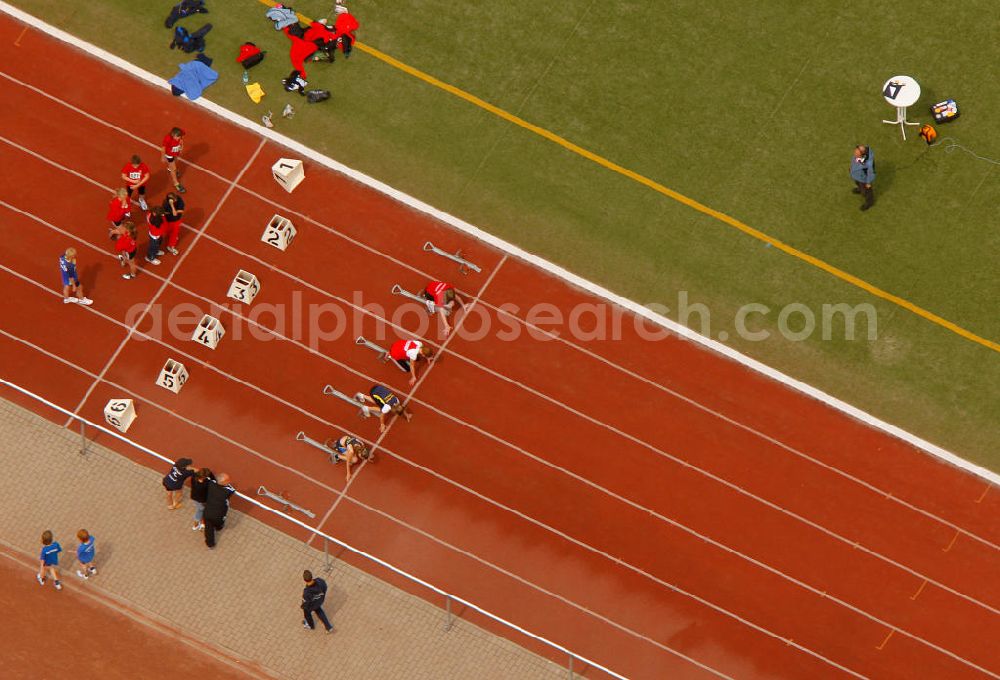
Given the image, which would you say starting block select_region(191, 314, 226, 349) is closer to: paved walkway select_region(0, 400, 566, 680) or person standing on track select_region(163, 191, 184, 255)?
person standing on track select_region(163, 191, 184, 255)

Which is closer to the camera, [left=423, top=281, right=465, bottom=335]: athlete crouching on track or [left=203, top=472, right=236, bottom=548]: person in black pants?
[left=203, top=472, right=236, bottom=548]: person in black pants

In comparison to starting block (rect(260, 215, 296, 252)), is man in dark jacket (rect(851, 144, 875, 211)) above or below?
above

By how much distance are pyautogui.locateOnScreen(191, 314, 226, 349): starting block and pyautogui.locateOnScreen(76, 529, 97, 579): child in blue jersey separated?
4.18 metres

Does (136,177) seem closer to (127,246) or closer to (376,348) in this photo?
(127,246)

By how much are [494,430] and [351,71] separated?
7.87 metres

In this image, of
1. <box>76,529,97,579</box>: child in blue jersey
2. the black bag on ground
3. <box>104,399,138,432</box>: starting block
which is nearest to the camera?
<box>76,529,97,579</box>: child in blue jersey

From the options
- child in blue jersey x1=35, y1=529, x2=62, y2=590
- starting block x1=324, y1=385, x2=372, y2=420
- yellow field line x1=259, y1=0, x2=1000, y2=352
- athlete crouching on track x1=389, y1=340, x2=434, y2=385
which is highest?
yellow field line x1=259, y1=0, x2=1000, y2=352

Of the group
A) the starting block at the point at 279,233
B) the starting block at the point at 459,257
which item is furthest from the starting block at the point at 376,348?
the starting block at the point at 279,233

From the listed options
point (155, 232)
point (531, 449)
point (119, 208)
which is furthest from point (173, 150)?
point (531, 449)

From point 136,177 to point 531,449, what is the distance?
9.04 metres

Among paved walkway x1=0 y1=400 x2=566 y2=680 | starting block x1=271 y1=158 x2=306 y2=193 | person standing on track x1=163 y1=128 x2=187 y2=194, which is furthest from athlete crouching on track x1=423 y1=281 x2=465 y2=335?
person standing on track x1=163 y1=128 x2=187 y2=194

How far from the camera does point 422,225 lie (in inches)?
1289

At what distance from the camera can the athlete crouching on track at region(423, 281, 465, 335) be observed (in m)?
31.6

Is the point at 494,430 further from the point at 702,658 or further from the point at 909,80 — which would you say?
the point at 909,80
